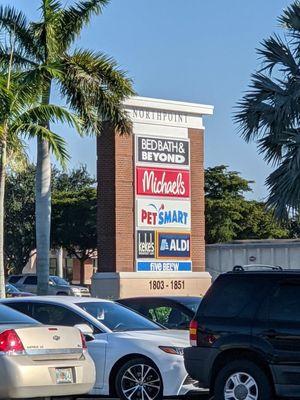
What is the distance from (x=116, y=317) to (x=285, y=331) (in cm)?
333

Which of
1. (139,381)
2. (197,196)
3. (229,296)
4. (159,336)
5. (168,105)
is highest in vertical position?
(168,105)

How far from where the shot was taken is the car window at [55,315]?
12617mm

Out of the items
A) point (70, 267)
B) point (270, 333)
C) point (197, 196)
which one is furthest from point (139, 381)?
point (70, 267)

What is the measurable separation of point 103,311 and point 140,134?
19.7 m

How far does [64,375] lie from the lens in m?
10.6

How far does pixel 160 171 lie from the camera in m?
32.9

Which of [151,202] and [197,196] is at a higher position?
[197,196]

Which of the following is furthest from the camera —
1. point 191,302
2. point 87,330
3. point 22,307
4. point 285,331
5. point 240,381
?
point 191,302

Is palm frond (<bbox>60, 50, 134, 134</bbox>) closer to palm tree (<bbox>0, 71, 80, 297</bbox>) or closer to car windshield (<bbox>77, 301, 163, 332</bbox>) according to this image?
palm tree (<bbox>0, 71, 80, 297</bbox>)

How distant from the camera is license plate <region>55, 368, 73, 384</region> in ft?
34.3

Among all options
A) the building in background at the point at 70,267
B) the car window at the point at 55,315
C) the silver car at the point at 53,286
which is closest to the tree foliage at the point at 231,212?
the building in background at the point at 70,267

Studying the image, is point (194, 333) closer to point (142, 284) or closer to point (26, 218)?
point (142, 284)

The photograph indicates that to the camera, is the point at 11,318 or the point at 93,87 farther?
the point at 93,87

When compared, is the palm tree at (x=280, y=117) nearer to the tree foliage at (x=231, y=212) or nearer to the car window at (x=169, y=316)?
the car window at (x=169, y=316)
